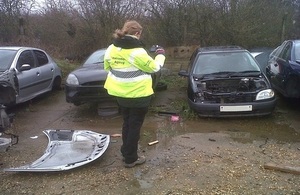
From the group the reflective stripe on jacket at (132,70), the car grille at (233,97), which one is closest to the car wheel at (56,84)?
the car grille at (233,97)

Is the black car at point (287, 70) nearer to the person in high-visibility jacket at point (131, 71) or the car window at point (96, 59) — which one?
the person in high-visibility jacket at point (131, 71)

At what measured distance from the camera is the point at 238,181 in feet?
14.1

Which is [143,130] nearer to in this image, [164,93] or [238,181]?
[238,181]

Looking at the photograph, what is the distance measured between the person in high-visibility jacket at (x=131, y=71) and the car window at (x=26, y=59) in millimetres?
4451

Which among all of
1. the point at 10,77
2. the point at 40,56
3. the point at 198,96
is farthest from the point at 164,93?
the point at 10,77

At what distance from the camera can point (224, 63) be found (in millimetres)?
7824

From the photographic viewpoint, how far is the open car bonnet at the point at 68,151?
4.57 metres

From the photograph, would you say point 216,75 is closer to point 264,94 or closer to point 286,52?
point 264,94

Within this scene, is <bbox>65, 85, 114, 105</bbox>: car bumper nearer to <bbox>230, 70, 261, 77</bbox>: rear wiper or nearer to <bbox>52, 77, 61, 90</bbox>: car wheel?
<bbox>230, 70, 261, 77</bbox>: rear wiper

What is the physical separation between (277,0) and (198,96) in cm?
969

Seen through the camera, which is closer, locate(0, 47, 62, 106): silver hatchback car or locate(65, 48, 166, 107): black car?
locate(65, 48, 166, 107): black car

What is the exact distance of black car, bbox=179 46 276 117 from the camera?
681 cm

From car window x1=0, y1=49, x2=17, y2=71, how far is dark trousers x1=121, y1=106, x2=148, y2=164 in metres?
4.33

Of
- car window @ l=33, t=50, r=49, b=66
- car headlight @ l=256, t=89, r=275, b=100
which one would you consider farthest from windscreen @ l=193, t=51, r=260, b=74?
car window @ l=33, t=50, r=49, b=66
